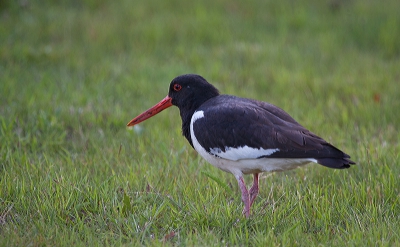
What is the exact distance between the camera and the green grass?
11.5 ft

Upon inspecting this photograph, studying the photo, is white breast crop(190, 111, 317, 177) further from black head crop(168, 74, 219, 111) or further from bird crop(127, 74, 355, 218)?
black head crop(168, 74, 219, 111)

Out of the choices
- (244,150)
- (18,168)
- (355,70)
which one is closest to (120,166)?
(18,168)

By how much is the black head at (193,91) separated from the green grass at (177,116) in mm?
549

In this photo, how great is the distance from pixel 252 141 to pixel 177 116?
→ 2.40 meters

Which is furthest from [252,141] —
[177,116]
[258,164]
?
[177,116]

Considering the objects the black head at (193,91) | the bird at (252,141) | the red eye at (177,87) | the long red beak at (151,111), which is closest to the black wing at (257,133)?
the bird at (252,141)

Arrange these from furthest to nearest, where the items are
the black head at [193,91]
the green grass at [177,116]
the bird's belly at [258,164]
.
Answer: the black head at [193,91] → the bird's belly at [258,164] → the green grass at [177,116]

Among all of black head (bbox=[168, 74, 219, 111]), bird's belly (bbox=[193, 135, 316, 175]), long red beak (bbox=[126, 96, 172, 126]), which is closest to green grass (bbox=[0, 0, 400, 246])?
bird's belly (bbox=[193, 135, 316, 175])

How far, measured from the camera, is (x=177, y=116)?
6.06 metres

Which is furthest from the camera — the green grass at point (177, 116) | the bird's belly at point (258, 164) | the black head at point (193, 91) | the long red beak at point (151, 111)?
the long red beak at point (151, 111)

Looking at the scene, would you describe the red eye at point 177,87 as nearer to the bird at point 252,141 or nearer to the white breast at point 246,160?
the bird at point 252,141

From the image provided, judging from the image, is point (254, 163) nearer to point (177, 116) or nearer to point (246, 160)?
point (246, 160)

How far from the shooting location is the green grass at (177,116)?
11.5 feet

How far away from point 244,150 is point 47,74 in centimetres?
389
